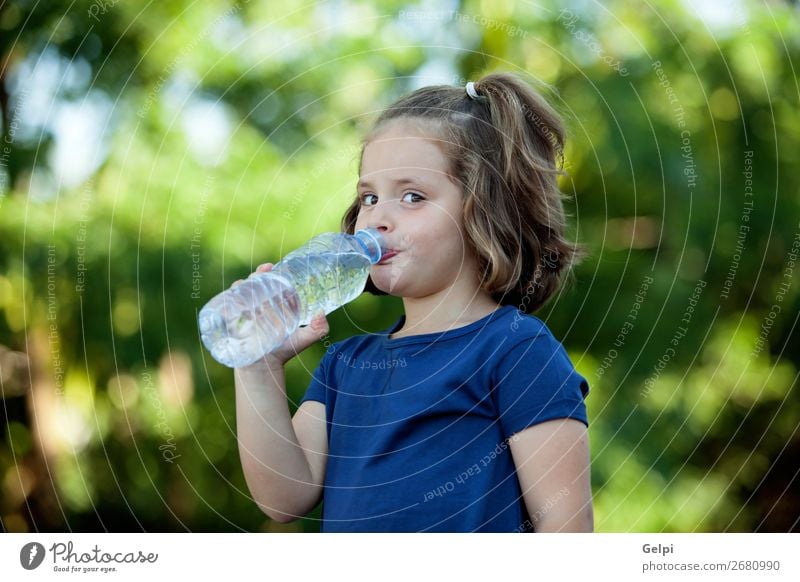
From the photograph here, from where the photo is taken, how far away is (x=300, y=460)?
1.28 m

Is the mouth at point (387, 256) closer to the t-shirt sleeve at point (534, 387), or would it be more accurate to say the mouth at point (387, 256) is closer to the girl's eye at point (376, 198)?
the girl's eye at point (376, 198)

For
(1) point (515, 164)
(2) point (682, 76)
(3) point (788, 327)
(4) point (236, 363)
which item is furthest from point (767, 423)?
(4) point (236, 363)

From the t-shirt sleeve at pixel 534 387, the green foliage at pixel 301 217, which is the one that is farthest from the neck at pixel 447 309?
the green foliage at pixel 301 217

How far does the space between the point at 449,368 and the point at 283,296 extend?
25 cm

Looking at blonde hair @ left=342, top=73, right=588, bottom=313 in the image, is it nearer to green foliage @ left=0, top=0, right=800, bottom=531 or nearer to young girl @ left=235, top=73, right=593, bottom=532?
young girl @ left=235, top=73, right=593, bottom=532

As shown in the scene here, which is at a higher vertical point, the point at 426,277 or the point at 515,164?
the point at 515,164

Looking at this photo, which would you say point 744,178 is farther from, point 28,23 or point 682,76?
point 28,23

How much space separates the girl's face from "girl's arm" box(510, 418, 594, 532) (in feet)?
0.83

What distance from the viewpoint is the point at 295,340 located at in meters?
1.28

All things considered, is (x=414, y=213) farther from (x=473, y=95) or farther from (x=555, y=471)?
(x=555, y=471)

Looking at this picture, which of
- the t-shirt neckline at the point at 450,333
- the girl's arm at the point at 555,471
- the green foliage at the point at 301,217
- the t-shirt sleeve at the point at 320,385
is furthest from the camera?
the green foliage at the point at 301,217

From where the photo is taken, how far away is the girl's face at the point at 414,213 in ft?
4.10
